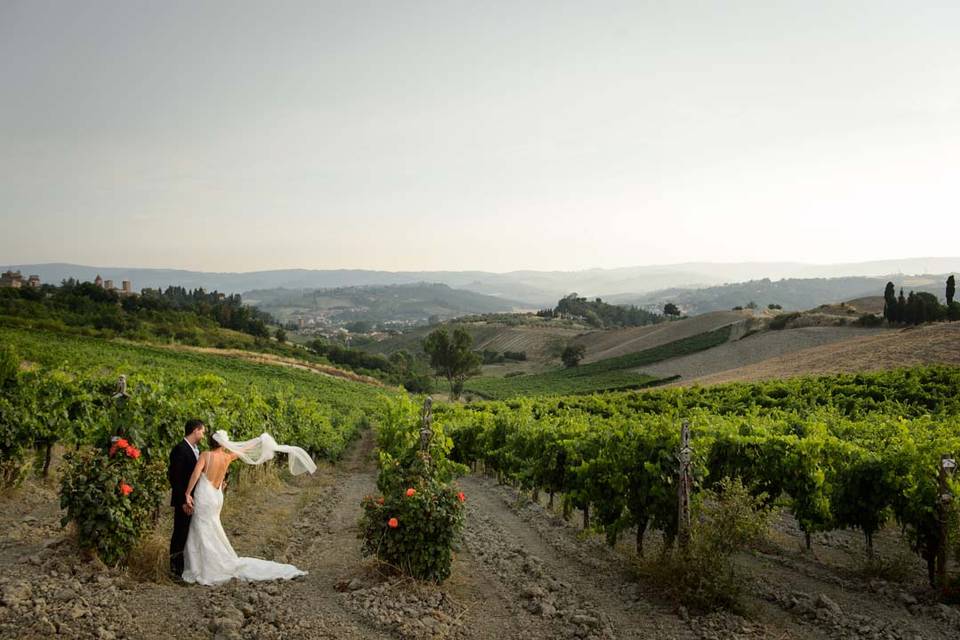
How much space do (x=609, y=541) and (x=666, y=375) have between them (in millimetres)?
59048

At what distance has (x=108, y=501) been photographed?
22.7 feet

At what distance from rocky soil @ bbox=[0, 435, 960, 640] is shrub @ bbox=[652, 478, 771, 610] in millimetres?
207

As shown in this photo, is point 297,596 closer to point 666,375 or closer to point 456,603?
point 456,603

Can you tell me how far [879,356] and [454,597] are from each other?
43647 millimetres

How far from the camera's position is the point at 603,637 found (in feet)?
22.0

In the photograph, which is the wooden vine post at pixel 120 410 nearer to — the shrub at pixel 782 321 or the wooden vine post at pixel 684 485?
the wooden vine post at pixel 684 485

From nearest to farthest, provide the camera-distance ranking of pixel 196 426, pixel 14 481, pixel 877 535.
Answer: pixel 196 426 < pixel 14 481 < pixel 877 535

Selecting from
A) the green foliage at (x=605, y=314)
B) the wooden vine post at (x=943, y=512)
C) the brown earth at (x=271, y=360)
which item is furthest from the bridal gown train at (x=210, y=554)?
the green foliage at (x=605, y=314)

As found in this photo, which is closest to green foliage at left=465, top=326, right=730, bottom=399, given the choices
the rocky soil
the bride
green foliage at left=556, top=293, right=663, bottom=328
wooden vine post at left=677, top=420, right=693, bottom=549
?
the rocky soil

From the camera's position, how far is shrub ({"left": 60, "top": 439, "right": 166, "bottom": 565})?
6.86 meters

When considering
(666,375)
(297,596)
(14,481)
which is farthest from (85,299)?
(297,596)

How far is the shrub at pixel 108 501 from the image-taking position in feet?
22.5

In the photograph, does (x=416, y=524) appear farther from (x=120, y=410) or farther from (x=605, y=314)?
(x=605, y=314)

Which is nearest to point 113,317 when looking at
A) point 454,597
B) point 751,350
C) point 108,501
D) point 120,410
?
point 120,410
